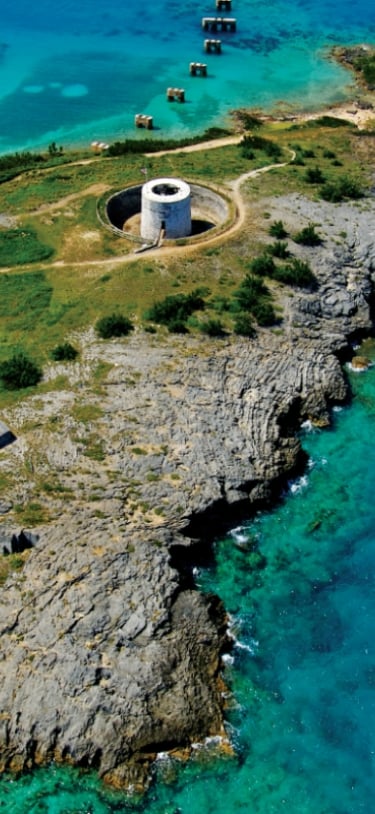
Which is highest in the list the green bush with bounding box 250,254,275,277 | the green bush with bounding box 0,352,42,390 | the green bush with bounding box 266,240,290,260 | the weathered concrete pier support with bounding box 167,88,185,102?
the weathered concrete pier support with bounding box 167,88,185,102

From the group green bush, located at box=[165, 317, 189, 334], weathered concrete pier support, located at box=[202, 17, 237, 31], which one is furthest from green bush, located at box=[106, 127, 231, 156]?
weathered concrete pier support, located at box=[202, 17, 237, 31]

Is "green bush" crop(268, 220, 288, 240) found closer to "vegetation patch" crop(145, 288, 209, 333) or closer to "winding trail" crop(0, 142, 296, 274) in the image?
"winding trail" crop(0, 142, 296, 274)

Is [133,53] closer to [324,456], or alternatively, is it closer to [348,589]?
[324,456]

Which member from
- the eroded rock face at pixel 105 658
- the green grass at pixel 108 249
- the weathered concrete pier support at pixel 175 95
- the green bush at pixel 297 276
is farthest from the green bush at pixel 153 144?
the eroded rock face at pixel 105 658

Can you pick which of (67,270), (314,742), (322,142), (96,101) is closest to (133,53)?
(96,101)

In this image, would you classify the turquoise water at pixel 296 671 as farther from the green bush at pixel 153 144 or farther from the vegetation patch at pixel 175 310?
the green bush at pixel 153 144

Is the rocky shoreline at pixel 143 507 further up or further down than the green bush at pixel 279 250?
further down

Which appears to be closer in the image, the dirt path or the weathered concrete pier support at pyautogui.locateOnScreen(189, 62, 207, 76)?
the dirt path

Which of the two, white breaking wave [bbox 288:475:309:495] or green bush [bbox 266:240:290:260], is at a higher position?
green bush [bbox 266:240:290:260]
